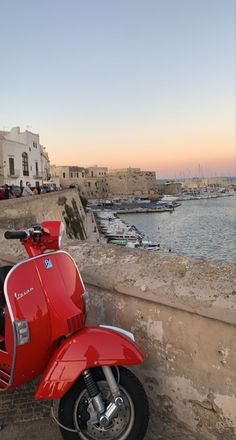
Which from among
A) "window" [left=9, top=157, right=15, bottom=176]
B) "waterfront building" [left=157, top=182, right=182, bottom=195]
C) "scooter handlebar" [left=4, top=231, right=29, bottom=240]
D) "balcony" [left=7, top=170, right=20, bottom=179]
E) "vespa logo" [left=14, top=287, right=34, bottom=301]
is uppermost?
"window" [left=9, top=157, right=15, bottom=176]

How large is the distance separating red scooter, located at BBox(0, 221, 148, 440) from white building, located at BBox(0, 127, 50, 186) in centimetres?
3508

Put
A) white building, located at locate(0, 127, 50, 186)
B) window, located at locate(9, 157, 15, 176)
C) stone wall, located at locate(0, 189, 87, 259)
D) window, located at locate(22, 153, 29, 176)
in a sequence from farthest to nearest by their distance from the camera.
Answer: window, located at locate(22, 153, 29, 176), window, located at locate(9, 157, 15, 176), white building, located at locate(0, 127, 50, 186), stone wall, located at locate(0, 189, 87, 259)

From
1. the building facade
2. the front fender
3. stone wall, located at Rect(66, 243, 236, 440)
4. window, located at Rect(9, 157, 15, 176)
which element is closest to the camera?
the front fender

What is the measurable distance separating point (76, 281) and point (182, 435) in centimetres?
104

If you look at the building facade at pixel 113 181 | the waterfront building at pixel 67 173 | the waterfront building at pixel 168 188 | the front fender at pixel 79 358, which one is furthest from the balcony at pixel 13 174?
the waterfront building at pixel 168 188

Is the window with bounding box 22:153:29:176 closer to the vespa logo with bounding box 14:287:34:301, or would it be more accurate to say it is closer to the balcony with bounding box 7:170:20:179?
the balcony with bounding box 7:170:20:179

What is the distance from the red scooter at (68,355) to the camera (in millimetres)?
1819

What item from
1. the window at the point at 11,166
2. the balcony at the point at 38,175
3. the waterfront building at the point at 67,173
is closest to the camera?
the window at the point at 11,166

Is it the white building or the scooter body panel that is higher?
the white building

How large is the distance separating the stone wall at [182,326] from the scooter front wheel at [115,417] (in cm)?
33

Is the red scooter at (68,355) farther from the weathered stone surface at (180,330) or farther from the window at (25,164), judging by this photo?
the window at (25,164)

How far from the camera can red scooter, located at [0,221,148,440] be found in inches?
71.6

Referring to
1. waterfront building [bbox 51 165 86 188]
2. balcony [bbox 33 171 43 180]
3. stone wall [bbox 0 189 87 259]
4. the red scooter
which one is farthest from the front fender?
waterfront building [bbox 51 165 86 188]

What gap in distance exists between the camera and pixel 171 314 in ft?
6.91
